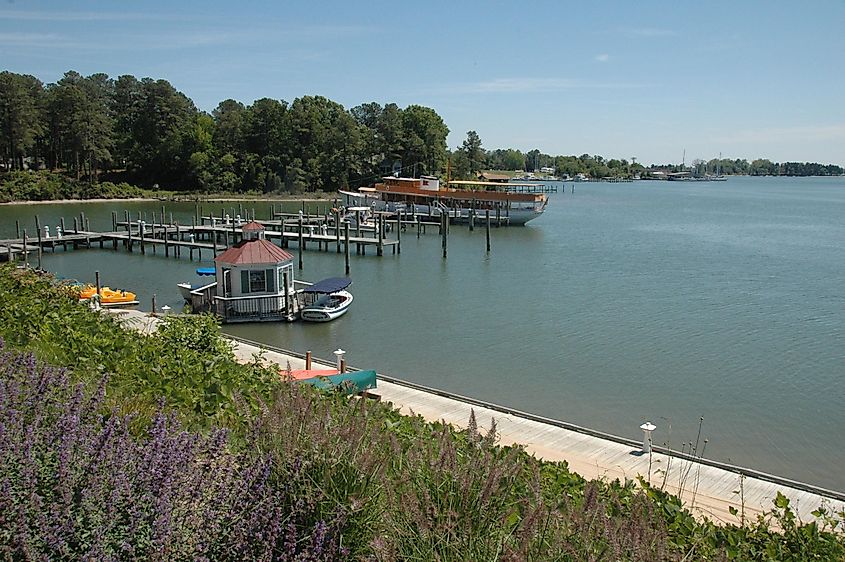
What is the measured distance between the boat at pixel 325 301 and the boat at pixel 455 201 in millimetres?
32941

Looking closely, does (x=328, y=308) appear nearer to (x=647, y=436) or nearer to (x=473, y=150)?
(x=647, y=436)

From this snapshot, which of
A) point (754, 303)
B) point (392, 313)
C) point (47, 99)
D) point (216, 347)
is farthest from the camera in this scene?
point (47, 99)

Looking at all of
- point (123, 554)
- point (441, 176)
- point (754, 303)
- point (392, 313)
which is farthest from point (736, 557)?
point (441, 176)

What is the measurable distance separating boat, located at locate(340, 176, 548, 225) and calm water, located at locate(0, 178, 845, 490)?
12191 mm

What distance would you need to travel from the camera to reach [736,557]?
4.83 meters

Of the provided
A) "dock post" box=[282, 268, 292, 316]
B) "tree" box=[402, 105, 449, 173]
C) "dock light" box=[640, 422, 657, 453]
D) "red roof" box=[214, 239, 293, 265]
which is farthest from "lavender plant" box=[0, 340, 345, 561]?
"tree" box=[402, 105, 449, 173]

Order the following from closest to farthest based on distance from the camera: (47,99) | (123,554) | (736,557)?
(123,554), (736,557), (47,99)

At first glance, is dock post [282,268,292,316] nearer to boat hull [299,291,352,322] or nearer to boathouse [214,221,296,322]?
boathouse [214,221,296,322]

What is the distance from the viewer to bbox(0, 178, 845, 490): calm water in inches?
643

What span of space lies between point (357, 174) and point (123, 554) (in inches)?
3784

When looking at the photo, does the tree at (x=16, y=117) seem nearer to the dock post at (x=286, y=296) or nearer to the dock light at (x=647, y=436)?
the dock post at (x=286, y=296)

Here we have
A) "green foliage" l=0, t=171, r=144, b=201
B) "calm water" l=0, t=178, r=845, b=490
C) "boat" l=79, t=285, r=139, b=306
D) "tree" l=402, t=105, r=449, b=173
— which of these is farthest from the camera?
"tree" l=402, t=105, r=449, b=173

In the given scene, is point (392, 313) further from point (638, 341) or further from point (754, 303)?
point (754, 303)

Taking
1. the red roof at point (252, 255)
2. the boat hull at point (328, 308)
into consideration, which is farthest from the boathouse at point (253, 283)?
the boat hull at point (328, 308)
